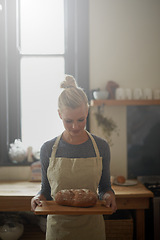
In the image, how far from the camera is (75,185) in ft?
5.56

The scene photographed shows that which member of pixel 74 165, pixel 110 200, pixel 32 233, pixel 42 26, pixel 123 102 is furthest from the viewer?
pixel 42 26

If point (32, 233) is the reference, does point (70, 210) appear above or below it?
above

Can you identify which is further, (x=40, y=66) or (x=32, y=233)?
(x=40, y=66)

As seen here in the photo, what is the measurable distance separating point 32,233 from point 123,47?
89.3 inches

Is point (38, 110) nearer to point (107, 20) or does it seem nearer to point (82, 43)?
point (82, 43)

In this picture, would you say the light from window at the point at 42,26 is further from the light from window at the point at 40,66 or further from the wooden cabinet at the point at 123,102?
the wooden cabinet at the point at 123,102

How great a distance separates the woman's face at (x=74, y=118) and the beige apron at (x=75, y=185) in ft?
0.43

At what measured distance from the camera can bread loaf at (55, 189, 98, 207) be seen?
59.0 inches

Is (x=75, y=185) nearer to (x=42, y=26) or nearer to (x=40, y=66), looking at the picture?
(x=40, y=66)

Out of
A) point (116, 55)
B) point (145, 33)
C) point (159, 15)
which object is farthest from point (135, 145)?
point (159, 15)

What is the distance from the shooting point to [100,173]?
174cm

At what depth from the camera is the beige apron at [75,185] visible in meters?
1.65

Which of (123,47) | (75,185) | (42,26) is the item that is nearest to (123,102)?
(123,47)

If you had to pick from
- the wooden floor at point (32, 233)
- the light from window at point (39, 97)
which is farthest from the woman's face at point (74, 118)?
the light from window at point (39, 97)
